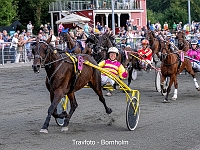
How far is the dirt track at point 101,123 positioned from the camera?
29.2ft

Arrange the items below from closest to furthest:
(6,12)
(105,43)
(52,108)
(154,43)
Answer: (52,108) < (154,43) < (105,43) < (6,12)

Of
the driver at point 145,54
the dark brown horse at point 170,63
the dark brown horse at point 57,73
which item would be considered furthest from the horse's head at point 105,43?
the dark brown horse at point 57,73

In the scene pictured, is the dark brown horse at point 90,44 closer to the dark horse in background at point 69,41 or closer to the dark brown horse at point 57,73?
the dark horse in background at point 69,41

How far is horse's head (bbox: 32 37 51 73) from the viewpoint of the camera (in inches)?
368

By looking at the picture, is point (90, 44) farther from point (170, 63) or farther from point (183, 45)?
point (170, 63)

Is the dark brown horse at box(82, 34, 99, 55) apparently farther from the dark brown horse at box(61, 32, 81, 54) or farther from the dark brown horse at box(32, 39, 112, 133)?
the dark brown horse at box(32, 39, 112, 133)

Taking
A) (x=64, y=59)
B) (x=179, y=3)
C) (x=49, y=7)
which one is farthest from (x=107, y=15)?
(x=64, y=59)

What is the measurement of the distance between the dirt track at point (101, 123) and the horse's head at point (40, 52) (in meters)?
1.26

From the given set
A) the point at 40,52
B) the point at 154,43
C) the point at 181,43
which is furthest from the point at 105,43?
the point at 40,52

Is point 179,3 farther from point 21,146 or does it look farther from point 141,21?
point 21,146

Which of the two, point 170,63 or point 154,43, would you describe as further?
point 154,43

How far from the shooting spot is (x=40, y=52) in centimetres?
952

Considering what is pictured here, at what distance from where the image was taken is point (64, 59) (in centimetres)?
993

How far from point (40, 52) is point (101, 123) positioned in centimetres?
221
